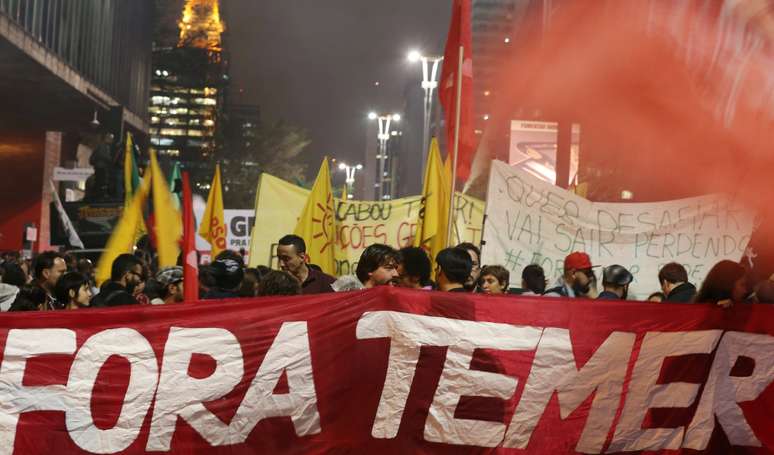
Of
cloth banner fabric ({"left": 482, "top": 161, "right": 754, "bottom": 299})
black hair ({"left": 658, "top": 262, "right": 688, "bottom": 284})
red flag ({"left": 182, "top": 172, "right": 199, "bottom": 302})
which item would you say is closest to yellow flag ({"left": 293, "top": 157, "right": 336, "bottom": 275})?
cloth banner fabric ({"left": 482, "top": 161, "right": 754, "bottom": 299})

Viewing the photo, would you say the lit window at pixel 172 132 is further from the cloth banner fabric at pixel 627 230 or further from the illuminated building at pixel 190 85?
the cloth banner fabric at pixel 627 230

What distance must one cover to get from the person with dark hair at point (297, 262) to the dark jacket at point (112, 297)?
1.16 m

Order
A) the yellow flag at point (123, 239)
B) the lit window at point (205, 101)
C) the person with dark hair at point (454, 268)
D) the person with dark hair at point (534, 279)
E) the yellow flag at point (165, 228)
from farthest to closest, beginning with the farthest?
the lit window at point (205, 101)
the yellow flag at point (123, 239)
the person with dark hair at point (534, 279)
the yellow flag at point (165, 228)
the person with dark hair at point (454, 268)

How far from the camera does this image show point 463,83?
9.20m

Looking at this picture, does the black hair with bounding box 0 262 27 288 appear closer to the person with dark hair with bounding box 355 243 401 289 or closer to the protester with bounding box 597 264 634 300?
the person with dark hair with bounding box 355 243 401 289

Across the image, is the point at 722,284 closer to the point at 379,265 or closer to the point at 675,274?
the point at 675,274

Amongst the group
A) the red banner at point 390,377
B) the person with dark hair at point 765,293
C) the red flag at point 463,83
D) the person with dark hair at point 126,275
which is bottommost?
the red banner at point 390,377

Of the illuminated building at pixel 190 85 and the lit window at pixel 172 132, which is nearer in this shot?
the illuminated building at pixel 190 85

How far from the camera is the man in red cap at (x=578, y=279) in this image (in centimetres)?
798

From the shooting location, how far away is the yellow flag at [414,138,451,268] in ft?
31.3

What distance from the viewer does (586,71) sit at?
881cm

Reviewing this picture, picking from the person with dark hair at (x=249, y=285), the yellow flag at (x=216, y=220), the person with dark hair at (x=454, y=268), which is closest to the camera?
the person with dark hair at (x=454, y=268)

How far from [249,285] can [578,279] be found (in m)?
3.06

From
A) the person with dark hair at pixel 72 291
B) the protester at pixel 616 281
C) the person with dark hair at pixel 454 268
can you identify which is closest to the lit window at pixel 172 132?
the protester at pixel 616 281
